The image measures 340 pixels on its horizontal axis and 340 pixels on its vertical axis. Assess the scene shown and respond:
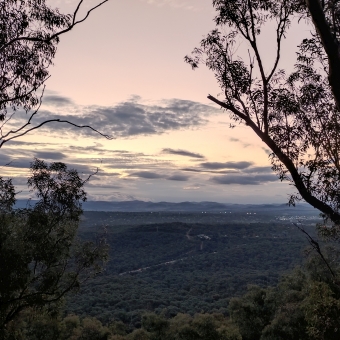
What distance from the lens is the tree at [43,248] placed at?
11039mm

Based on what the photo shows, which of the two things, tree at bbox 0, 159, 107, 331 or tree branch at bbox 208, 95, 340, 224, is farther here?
tree at bbox 0, 159, 107, 331

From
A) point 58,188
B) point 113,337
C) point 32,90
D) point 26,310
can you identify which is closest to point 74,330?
point 113,337

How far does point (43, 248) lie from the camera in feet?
39.0

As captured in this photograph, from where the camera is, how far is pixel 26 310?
13.6m

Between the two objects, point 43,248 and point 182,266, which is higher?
point 43,248

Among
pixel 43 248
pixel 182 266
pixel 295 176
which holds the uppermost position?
pixel 295 176

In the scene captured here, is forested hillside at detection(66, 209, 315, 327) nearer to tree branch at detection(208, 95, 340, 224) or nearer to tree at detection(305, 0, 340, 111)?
tree branch at detection(208, 95, 340, 224)

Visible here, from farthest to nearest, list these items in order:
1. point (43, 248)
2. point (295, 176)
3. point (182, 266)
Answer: point (182, 266)
point (43, 248)
point (295, 176)

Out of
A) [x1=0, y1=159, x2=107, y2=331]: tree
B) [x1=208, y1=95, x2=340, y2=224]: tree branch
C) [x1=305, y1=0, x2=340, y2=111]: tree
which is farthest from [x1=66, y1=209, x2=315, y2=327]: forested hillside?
[x1=305, y1=0, x2=340, y2=111]: tree

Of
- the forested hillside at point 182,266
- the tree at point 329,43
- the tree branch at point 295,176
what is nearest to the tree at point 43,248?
the forested hillside at point 182,266

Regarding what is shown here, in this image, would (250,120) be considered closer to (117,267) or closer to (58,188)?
(58,188)

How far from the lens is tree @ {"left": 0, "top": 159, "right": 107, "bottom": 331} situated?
1104 cm

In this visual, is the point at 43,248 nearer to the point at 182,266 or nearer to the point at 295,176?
the point at 295,176

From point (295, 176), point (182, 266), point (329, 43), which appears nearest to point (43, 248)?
point (295, 176)
